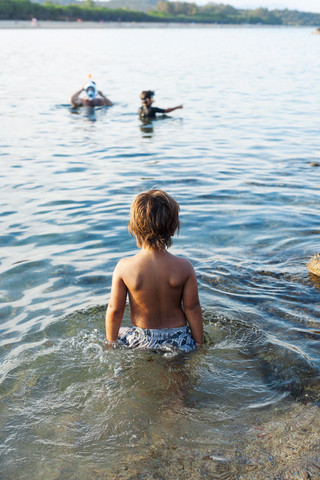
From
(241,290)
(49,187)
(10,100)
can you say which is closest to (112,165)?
(49,187)

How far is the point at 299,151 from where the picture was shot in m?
12.5

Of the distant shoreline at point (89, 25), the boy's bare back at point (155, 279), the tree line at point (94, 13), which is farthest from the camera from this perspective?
the distant shoreline at point (89, 25)

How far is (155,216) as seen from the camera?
3516 millimetres

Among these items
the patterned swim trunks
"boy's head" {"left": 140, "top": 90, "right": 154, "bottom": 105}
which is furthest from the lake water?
"boy's head" {"left": 140, "top": 90, "right": 154, "bottom": 105}

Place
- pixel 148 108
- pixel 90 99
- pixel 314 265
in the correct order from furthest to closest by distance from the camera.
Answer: pixel 90 99 → pixel 148 108 → pixel 314 265

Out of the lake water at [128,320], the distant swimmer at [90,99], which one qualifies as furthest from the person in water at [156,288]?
the distant swimmer at [90,99]

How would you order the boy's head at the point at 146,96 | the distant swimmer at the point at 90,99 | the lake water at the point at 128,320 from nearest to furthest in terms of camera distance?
the lake water at the point at 128,320, the boy's head at the point at 146,96, the distant swimmer at the point at 90,99

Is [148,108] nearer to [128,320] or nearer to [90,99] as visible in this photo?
[90,99]

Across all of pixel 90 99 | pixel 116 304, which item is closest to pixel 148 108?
pixel 90 99

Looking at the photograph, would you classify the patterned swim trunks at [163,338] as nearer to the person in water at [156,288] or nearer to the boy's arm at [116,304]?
the person in water at [156,288]

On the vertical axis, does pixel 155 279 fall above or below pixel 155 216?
below

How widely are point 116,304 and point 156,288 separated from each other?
14.4 inches

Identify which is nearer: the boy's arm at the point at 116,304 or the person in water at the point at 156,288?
the person in water at the point at 156,288

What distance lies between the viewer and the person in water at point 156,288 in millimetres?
3539
